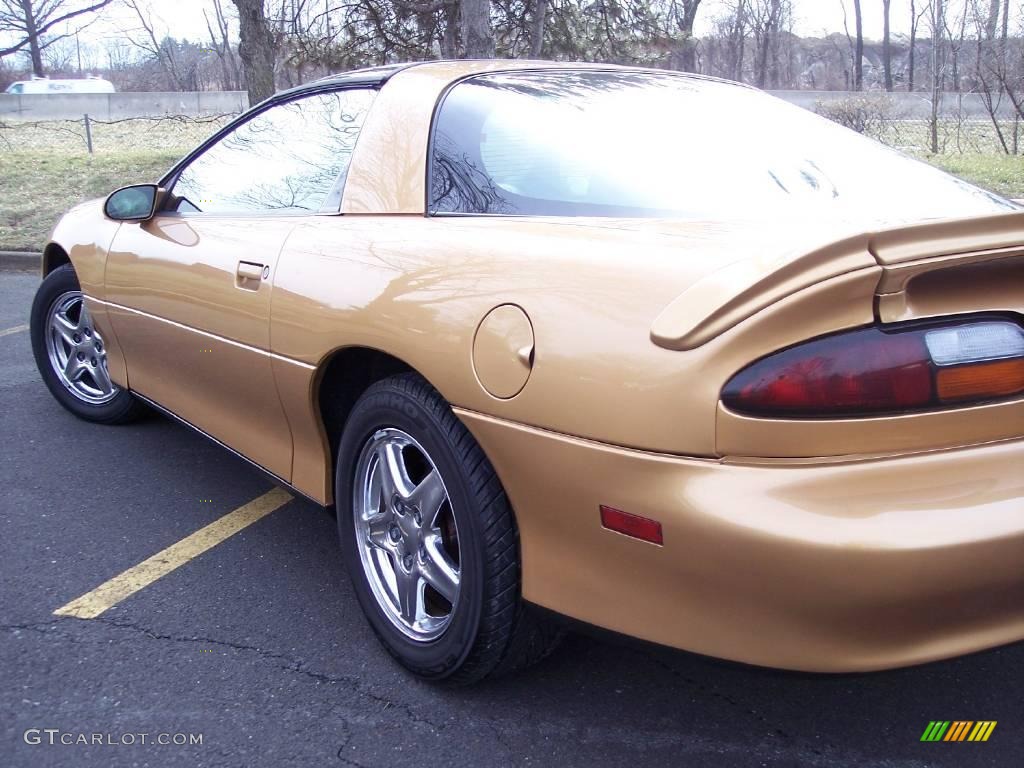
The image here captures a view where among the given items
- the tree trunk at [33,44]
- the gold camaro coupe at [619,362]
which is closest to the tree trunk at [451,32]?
the gold camaro coupe at [619,362]

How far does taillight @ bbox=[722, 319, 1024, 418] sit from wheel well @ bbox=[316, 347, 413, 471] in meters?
1.00

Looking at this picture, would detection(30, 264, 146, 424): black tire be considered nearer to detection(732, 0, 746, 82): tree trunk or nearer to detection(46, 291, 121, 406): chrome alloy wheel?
detection(46, 291, 121, 406): chrome alloy wheel

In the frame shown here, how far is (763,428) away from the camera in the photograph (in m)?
1.60

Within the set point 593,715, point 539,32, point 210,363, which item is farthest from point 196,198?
point 539,32

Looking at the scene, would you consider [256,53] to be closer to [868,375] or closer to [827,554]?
[868,375]

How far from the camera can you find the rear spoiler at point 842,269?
158 centimetres

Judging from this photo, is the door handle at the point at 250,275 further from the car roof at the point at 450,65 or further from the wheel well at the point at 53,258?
the wheel well at the point at 53,258

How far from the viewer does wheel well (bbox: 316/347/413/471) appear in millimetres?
2402

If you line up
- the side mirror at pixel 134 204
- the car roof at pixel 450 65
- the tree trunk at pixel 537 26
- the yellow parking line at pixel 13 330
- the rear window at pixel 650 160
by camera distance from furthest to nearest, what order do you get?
the tree trunk at pixel 537 26, the yellow parking line at pixel 13 330, the side mirror at pixel 134 204, the car roof at pixel 450 65, the rear window at pixel 650 160

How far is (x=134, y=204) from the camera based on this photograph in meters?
3.48

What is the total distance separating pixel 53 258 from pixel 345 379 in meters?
2.59

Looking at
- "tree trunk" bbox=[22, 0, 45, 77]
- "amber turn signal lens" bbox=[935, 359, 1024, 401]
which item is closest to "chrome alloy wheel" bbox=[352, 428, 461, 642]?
"amber turn signal lens" bbox=[935, 359, 1024, 401]

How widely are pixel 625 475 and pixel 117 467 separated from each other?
9.11 feet

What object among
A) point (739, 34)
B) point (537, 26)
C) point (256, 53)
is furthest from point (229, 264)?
point (739, 34)
